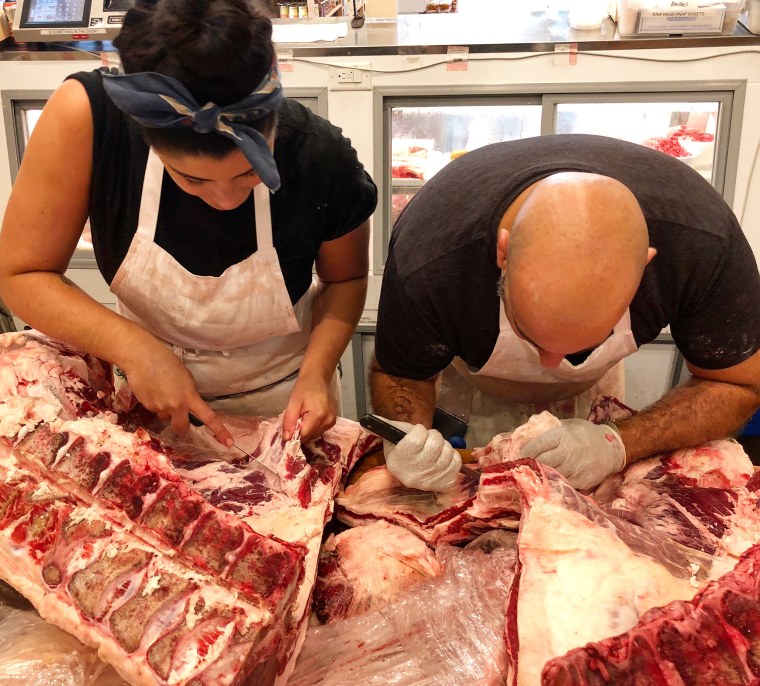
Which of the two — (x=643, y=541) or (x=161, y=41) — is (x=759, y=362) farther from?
(x=161, y=41)

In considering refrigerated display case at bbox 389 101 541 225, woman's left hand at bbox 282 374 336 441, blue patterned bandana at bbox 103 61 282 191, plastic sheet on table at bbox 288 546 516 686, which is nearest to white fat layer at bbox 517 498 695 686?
plastic sheet on table at bbox 288 546 516 686

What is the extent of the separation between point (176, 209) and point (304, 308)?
590 mm

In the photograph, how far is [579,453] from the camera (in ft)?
6.03

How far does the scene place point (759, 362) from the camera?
2.14m

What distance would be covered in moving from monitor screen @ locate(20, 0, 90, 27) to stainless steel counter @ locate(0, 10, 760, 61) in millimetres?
129

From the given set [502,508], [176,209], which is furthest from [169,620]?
[176,209]

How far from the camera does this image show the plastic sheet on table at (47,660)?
4.33 ft

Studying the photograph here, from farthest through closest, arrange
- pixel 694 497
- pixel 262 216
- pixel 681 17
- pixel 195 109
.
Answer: pixel 681 17
pixel 262 216
pixel 694 497
pixel 195 109

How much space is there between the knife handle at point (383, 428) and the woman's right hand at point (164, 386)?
36 centimetres

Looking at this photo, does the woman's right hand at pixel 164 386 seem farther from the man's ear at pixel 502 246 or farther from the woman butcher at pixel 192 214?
the man's ear at pixel 502 246

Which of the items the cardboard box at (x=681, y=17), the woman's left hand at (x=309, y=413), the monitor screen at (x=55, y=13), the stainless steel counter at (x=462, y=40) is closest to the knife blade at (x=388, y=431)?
the woman's left hand at (x=309, y=413)

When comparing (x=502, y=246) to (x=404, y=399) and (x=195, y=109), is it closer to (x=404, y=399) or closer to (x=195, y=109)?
(x=404, y=399)

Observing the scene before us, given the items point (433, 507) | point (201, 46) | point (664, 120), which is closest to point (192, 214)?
point (201, 46)

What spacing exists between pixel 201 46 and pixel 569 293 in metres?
0.89
